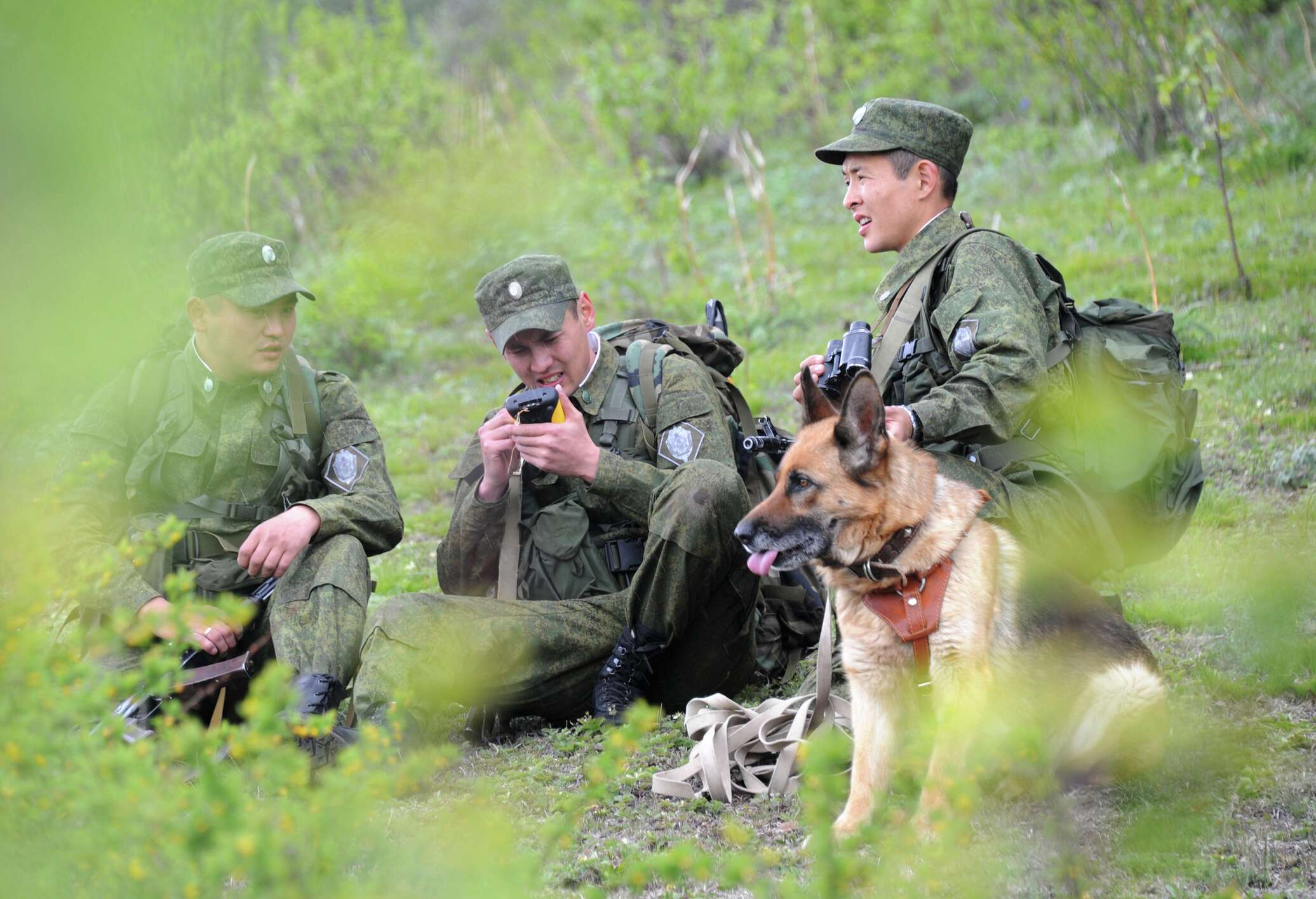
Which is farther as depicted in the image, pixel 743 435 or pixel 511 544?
pixel 743 435

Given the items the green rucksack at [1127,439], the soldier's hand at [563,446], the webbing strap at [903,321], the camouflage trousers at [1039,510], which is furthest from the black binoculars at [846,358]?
the soldier's hand at [563,446]

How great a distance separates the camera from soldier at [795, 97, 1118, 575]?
3.44 metres

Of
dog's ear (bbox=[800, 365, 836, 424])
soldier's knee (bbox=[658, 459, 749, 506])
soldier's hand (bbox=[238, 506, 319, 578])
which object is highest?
dog's ear (bbox=[800, 365, 836, 424])

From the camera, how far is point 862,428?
3111 millimetres

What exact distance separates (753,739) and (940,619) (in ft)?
2.68

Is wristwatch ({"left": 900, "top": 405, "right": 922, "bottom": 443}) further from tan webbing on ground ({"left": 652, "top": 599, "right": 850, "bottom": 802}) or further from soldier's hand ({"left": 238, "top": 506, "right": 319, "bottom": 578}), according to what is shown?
soldier's hand ({"left": 238, "top": 506, "right": 319, "bottom": 578})

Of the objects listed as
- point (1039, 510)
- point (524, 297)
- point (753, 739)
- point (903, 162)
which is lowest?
point (753, 739)

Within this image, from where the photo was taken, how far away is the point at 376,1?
17.1 m

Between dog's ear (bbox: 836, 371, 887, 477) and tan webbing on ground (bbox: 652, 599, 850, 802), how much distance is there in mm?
615

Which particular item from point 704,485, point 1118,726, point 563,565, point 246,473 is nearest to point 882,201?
point 704,485

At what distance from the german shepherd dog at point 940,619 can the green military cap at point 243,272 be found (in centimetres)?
209

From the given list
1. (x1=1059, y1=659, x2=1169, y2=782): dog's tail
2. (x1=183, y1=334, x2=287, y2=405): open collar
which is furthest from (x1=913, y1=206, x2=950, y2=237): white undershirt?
(x1=183, y1=334, x2=287, y2=405): open collar

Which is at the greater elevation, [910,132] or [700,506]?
[910,132]

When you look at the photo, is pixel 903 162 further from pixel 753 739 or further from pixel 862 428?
pixel 753 739
